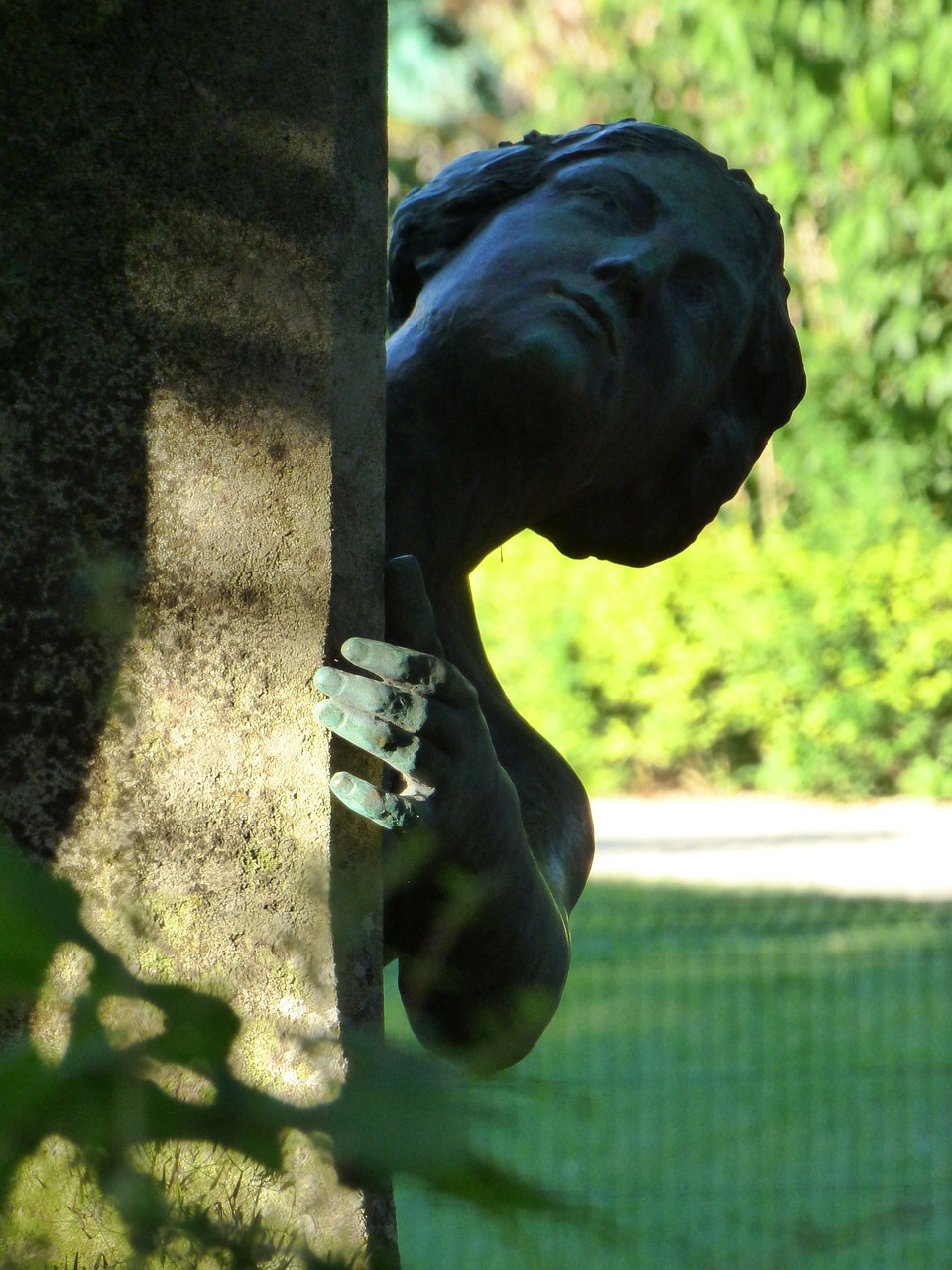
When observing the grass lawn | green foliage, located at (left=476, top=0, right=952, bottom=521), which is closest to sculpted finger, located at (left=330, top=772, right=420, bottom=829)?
the grass lawn

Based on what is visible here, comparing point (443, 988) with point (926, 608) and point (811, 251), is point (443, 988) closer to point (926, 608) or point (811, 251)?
point (926, 608)

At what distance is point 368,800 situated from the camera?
126 cm

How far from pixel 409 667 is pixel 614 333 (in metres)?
0.57

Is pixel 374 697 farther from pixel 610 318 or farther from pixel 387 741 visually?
pixel 610 318

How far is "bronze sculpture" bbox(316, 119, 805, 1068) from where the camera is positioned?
1.39 meters

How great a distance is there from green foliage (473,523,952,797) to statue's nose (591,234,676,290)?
10197 mm

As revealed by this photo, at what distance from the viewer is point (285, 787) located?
1.29 metres

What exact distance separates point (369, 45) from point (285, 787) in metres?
0.60

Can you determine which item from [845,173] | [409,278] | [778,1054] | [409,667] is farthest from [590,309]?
[845,173]

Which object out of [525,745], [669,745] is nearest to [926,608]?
[669,745]

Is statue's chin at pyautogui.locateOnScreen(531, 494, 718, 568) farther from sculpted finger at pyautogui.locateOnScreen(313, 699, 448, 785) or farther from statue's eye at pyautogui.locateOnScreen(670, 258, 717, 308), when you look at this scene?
sculpted finger at pyautogui.locateOnScreen(313, 699, 448, 785)

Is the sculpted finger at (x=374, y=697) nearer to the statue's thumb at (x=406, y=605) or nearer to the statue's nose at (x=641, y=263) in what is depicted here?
the statue's thumb at (x=406, y=605)

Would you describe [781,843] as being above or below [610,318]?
below

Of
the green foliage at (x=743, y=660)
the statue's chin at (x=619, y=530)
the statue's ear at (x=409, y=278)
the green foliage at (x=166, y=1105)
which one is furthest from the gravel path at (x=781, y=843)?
the green foliage at (x=166, y=1105)
